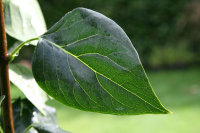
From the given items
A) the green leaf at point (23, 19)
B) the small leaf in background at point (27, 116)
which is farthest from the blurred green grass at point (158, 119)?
the green leaf at point (23, 19)

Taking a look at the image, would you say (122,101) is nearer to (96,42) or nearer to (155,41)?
(96,42)

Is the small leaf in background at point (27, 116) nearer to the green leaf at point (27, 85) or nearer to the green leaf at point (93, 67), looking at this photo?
the green leaf at point (27, 85)

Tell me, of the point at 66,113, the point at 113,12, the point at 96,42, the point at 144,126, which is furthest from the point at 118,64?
the point at 113,12

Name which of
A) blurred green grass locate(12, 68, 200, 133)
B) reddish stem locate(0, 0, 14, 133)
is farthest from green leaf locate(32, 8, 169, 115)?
blurred green grass locate(12, 68, 200, 133)

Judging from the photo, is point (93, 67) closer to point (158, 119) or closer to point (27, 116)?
point (27, 116)

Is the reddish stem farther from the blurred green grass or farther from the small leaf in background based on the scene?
the blurred green grass

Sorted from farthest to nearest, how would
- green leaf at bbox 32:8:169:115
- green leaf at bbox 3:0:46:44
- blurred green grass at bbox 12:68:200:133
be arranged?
blurred green grass at bbox 12:68:200:133, green leaf at bbox 3:0:46:44, green leaf at bbox 32:8:169:115
